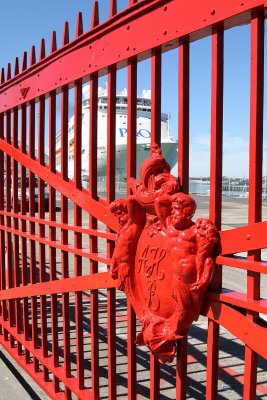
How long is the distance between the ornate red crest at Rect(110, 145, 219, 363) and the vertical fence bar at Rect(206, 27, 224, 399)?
3.3 inches

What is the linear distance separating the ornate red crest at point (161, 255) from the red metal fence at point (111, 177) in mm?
84

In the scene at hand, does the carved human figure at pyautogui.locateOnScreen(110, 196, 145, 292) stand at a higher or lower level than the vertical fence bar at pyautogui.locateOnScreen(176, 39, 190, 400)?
lower

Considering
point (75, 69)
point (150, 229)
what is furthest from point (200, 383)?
point (75, 69)

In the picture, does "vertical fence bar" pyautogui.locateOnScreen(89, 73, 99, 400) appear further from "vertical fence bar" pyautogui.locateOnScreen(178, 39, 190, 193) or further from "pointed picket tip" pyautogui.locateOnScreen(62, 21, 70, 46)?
"vertical fence bar" pyautogui.locateOnScreen(178, 39, 190, 193)

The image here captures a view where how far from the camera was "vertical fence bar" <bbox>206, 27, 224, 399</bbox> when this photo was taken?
1.80 metres

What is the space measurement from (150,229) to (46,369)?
1.88m

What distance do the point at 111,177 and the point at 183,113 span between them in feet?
2.30

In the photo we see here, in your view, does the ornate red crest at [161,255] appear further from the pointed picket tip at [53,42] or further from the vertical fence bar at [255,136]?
the pointed picket tip at [53,42]

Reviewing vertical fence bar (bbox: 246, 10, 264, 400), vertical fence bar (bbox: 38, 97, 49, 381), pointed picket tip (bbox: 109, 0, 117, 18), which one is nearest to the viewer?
vertical fence bar (bbox: 246, 10, 264, 400)

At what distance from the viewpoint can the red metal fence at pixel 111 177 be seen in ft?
5.55

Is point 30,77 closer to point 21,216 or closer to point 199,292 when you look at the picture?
point 21,216

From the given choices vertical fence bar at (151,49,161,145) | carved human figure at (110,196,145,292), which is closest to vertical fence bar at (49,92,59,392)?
carved human figure at (110,196,145,292)

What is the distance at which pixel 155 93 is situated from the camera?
215cm

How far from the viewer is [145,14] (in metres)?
2.16
